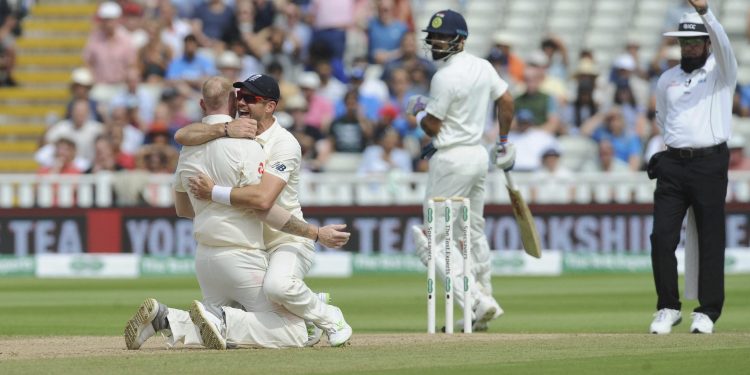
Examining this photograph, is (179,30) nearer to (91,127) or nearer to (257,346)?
(91,127)

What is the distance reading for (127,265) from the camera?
16938 mm

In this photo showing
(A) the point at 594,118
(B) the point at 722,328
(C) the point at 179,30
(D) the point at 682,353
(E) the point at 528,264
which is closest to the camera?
(D) the point at 682,353

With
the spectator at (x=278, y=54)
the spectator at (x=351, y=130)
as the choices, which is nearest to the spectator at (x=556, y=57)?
the spectator at (x=351, y=130)

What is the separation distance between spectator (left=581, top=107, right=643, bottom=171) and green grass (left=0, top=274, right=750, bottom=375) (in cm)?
217

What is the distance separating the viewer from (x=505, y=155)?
9977mm

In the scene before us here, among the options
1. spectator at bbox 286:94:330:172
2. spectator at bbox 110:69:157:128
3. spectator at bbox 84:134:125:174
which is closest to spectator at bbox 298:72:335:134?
spectator at bbox 286:94:330:172

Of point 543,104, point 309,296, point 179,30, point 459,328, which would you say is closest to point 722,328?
point 459,328

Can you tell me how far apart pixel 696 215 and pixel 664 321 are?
0.64 metres

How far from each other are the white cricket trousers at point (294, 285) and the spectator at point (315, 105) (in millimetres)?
10173

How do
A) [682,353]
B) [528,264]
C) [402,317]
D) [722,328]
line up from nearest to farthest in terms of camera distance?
[682,353]
[722,328]
[402,317]
[528,264]

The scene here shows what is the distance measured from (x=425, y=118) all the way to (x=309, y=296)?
205 centimetres

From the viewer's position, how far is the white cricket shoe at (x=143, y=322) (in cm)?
791

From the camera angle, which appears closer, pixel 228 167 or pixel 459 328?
pixel 228 167

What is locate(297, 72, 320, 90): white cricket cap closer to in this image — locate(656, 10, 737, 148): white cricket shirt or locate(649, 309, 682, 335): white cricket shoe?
locate(656, 10, 737, 148): white cricket shirt
